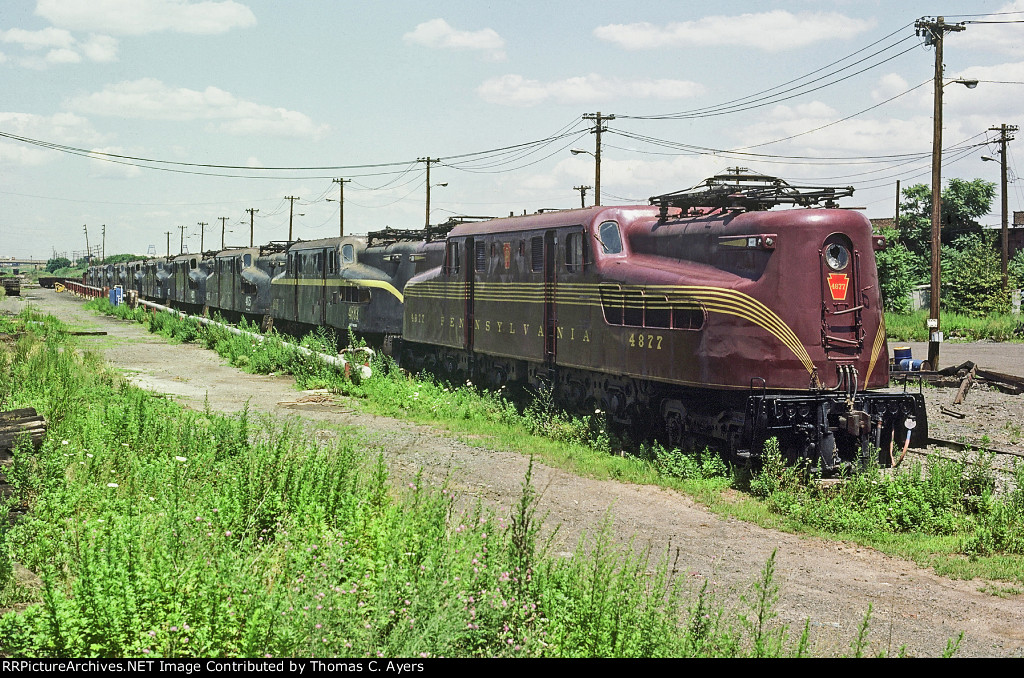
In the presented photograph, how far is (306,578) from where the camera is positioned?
6.42m

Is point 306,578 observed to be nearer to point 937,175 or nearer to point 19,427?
point 19,427

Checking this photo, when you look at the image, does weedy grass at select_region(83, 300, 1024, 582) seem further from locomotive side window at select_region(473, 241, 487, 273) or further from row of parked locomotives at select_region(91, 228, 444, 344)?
row of parked locomotives at select_region(91, 228, 444, 344)

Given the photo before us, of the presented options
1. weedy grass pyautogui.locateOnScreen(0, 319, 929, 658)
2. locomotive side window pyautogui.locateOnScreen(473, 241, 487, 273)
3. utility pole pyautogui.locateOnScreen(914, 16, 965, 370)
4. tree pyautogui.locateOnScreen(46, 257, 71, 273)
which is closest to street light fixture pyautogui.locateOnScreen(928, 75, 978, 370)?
utility pole pyautogui.locateOnScreen(914, 16, 965, 370)

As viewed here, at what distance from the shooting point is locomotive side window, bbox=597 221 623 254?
14.1 metres

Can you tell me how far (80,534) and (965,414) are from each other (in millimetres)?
14495

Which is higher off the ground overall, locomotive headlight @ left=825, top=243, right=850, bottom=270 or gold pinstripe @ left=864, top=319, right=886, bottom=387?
locomotive headlight @ left=825, top=243, right=850, bottom=270

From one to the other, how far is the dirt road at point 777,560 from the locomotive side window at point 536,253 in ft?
11.2

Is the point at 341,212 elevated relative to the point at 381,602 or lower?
elevated

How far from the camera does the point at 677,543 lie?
29.5ft

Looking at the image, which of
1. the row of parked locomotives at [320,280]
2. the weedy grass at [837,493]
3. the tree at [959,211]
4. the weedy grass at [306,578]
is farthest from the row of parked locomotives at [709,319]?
the tree at [959,211]

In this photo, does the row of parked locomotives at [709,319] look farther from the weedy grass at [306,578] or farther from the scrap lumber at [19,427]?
the scrap lumber at [19,427]

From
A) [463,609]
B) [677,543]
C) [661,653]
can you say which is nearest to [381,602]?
[463,609]

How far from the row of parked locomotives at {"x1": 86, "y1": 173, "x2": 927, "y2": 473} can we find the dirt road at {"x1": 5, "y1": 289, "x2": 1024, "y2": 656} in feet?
6.35
